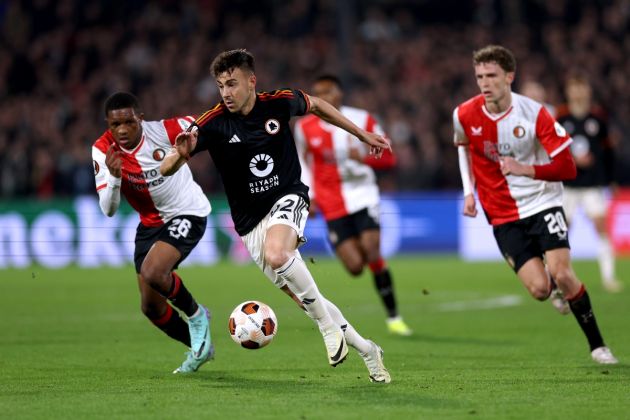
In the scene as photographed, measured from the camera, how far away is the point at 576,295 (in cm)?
875

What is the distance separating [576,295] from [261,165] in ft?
8.92

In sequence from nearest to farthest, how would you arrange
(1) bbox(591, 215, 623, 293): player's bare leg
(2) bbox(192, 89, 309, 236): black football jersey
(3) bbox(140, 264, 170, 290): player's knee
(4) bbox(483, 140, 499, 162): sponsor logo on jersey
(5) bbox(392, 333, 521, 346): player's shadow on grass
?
(2) bbox(192, 89, 309, 236): black football jersey, (3) bbox(140, 264, 170, 290): player's knee, (4) bbox(483, 140, 499, 162): sponsor logo on jersey, (5) bbox(392, 333, 521, 346): player's shadow on grass, (1) bbox(591, 215, 623, 293): player's bare leg

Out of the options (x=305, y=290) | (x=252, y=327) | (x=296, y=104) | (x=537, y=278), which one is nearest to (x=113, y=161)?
(x=296, y=104)

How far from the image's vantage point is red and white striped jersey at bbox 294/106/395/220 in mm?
12438

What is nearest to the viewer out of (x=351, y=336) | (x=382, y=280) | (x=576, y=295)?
(x=351, y=336)

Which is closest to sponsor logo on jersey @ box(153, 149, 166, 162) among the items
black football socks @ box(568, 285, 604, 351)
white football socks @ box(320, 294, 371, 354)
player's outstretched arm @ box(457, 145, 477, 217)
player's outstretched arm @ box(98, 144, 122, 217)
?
player's outstretched arm @ box(98, 144, 122, 217)

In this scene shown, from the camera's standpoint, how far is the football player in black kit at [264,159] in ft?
25.3

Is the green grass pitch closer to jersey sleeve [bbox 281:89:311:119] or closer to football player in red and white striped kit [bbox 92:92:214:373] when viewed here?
football player in red and white striped kit [bbox 92:92:214:373]

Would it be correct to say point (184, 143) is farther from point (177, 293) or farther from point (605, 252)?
point (605, 252)

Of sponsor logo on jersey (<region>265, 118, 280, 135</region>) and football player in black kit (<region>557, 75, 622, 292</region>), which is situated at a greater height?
sponsor logo on jersey (<region>265, 118, 280, 135</region>)

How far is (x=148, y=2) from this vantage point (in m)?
26.9

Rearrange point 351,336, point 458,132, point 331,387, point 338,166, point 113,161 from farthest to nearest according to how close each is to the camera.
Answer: point 338,166 < point 458,132 < point 113,161 < point 331,387 < point 351,336

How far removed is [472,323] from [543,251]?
12.3ft

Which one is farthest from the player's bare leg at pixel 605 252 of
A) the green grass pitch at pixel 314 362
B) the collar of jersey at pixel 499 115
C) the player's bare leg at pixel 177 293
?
the player's bare leg at pixel 177 293
